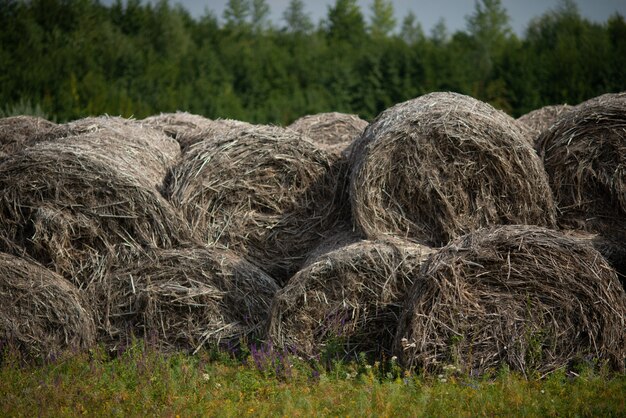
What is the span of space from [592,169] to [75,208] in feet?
14.6

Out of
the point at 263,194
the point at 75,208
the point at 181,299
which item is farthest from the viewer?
Answer: the point at 263,194

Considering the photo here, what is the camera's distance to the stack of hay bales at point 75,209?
739 cm

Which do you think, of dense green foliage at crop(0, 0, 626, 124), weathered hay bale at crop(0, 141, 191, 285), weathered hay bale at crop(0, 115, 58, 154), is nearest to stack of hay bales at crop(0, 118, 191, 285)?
weathered hay bale at crop(0, 141, 191, 285)

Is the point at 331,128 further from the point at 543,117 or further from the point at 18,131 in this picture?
the point at 18,131

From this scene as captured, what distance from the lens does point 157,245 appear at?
7.50m

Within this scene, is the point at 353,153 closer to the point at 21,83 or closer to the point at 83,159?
the point at 83,159

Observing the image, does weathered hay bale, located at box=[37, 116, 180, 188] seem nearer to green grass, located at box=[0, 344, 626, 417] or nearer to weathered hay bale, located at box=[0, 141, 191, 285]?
weathered hay bale, located at box=[0, 141, 191, 285]

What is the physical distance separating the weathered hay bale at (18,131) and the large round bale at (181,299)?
2444mm

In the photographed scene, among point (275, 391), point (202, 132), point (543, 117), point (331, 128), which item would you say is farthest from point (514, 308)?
point (331, 128)

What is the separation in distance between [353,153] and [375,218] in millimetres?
897

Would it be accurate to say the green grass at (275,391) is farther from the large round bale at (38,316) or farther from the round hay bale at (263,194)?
the round hay bale at (263,194)

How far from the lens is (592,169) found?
25.4ft

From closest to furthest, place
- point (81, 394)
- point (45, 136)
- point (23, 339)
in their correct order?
point (81, 394) → point (23, 339) → point (45, 136)

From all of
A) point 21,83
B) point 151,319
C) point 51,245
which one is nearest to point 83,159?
point 51,245
